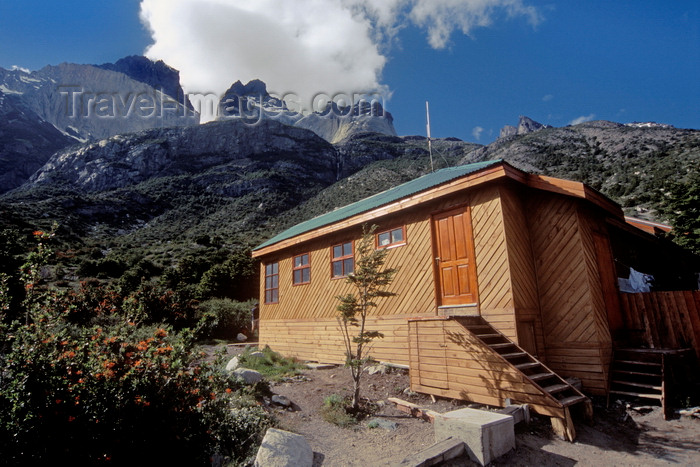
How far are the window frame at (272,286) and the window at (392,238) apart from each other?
17.1ft

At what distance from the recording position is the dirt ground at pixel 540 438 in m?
4.39

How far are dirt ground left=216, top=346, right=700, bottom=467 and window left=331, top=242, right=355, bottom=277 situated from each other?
3.93 m

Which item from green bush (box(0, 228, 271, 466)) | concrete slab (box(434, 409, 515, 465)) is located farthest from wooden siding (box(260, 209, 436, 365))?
green bush (box(0, 228, 271, 466))

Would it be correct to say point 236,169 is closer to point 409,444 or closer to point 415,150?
point 415,150

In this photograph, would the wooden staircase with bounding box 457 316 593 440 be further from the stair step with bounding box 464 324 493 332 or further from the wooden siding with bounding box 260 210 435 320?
the wooden siding with bounding box 260 210 435 320

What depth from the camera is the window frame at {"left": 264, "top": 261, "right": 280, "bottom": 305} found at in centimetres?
1313

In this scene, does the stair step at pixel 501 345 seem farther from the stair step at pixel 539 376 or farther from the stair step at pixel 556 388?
the stair step at pixel 556 388

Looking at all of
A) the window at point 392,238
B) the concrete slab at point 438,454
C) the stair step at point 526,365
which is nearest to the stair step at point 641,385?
the stair step at point 526,365

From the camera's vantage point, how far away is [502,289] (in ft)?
21.9

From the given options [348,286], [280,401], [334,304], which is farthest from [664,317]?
[280,401]

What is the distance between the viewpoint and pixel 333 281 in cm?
1040

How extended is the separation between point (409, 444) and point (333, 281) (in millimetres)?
5836

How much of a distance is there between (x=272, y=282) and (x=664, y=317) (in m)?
11.0

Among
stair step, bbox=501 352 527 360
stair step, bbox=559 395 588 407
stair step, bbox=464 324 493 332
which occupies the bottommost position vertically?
stair step, bbox=559 395 588 407
